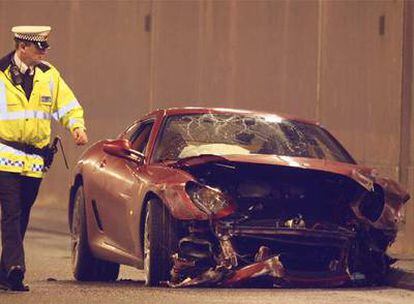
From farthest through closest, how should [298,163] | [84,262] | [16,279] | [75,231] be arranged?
[75,231] → [84,262] → [298,163] → [16,279]

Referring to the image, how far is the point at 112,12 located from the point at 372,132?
4.22 meters

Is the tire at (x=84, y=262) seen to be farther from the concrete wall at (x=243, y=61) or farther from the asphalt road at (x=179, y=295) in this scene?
the concrete wall at (x=243, y=61)

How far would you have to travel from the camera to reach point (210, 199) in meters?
12.8

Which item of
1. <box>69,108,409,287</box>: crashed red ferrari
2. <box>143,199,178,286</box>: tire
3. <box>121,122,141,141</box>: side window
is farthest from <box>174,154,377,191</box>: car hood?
<box>121,122,141,141</box>: side window

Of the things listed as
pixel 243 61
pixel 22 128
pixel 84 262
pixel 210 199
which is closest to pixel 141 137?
pixel 84 262

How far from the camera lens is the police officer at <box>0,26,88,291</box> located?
496 inches

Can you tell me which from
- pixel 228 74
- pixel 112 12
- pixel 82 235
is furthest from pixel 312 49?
pixel 82 235

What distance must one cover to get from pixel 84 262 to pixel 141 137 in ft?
3.89

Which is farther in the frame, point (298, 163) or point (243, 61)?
point (243, 61)

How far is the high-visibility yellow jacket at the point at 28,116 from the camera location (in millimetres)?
12688

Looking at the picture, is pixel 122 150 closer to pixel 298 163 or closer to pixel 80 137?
pixel 80 137

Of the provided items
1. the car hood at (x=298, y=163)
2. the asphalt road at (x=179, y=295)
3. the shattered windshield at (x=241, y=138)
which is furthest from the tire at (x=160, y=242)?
the shattered windshield at (x=241, y=138)

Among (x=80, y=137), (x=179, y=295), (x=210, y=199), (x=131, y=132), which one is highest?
(x=80, y=137)

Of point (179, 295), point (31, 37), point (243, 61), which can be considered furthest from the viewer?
point (243, 61)
